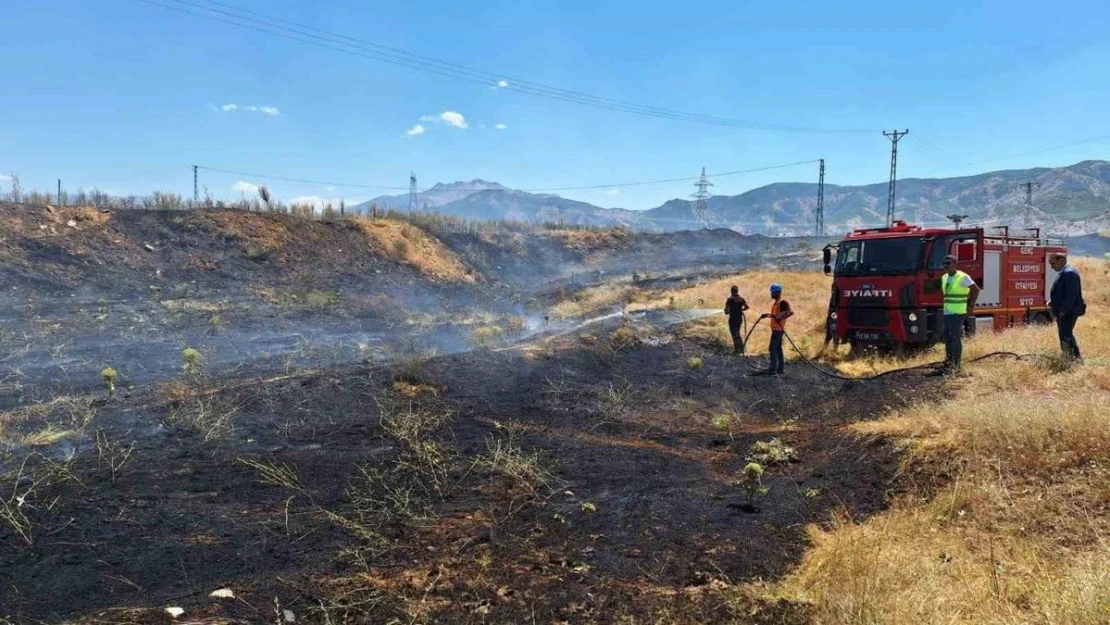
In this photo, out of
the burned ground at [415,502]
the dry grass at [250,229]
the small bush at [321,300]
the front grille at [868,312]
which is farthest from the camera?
the dry grass at [250,229]

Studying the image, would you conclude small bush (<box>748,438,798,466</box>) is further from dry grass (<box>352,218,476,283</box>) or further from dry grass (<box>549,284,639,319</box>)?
dry grass (<box>352,218,476,283</box>)

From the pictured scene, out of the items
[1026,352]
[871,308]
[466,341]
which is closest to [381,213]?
[466,341]

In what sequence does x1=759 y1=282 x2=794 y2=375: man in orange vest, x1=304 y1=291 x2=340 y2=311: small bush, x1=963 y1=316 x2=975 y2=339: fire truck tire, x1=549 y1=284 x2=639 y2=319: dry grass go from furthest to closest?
1. x1=549 y1=284 x2=639 y2=319: dry grass
2. x1=304 y1=291 x2=340 y2=311: small bush
3. x1=963 y1=316 x2=975 y2=339: fire truck tire
4. x1=759 y1=282 x2=794 y2=375: man in orange vest

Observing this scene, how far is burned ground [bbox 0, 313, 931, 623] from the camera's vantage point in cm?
351

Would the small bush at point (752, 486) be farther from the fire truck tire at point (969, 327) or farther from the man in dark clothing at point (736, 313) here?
the fire truck tire at point (969, 327)

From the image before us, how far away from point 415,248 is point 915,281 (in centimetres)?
2448

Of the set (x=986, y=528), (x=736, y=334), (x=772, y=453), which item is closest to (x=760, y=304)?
(x=736, y=334)

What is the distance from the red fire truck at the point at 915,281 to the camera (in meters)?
10.8

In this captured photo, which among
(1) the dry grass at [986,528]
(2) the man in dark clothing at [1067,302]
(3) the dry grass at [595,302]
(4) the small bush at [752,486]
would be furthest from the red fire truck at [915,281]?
(3) the dry grass at [595,302]

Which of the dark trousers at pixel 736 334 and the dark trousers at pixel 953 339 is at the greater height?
the dark trousers at pixel 953 339

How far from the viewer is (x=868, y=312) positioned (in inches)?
457

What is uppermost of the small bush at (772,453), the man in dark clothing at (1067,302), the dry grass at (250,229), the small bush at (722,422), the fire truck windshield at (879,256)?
the dry grass at (250,229)

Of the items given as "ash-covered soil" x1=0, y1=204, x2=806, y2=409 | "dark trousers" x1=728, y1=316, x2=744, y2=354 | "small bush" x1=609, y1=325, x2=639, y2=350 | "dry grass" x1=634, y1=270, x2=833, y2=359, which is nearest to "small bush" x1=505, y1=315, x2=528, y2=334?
"ash-covered soil" x1=0, y1=204, x2=806, y2=409

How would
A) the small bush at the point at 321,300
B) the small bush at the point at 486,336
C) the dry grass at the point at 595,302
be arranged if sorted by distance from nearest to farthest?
1. the small bush at the point at 486,336
2. the small bush at the point at 321,300
3. the dry grass at the point at 595,302
